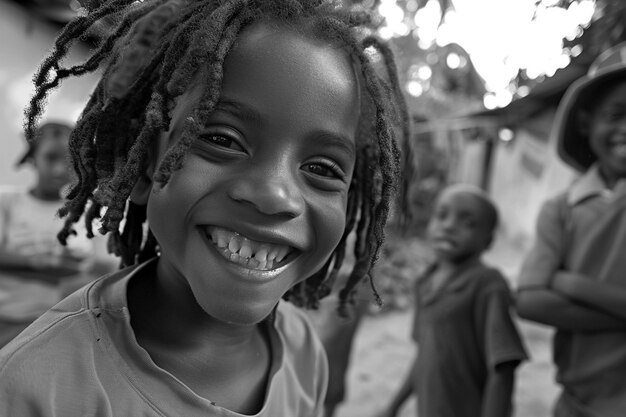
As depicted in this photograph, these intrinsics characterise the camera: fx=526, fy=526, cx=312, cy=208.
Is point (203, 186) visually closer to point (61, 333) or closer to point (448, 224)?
point (61, 333)

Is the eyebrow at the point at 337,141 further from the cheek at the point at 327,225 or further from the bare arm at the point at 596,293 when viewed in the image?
the bare arm at the point at 596,293

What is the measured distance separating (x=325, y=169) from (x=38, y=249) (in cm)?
209

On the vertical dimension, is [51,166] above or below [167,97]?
below

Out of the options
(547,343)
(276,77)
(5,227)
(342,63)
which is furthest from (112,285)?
(547,343)

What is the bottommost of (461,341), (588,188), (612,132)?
(461,341)

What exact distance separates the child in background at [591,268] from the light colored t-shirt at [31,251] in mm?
2127

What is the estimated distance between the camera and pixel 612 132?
210 cm

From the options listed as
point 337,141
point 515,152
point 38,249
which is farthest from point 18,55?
point 515,152

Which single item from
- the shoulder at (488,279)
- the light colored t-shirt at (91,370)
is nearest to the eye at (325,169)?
the light colored t-shirt at (91,370)

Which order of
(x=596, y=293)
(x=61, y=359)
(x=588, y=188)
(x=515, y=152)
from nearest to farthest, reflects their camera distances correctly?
(x=61, y=359), (x=596, y=293), (x=588, y=188), (x=515, y=152)

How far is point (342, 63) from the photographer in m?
1.18

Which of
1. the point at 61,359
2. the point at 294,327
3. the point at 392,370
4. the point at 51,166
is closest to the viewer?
the point at 61,359

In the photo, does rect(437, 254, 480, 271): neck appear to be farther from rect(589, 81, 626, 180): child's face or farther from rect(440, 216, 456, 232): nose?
rect(589, 81, 626, 180): child's face

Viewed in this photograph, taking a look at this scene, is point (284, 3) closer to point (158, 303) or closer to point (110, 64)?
point (110, 64)
